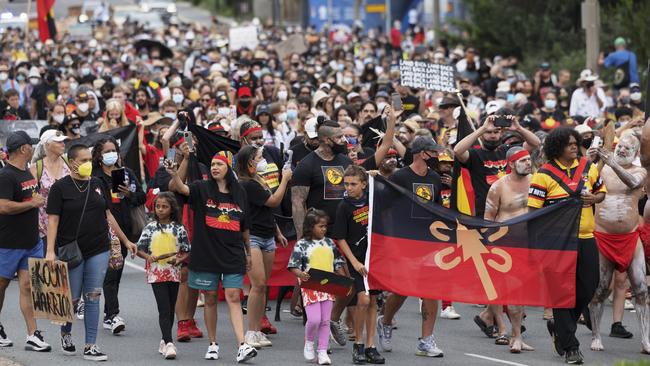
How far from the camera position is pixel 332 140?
43.4 feet

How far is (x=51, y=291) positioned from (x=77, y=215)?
662 millimetres

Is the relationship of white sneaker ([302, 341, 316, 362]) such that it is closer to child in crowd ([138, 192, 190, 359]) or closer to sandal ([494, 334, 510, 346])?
child in crowd ([138, 192, 190, 359])

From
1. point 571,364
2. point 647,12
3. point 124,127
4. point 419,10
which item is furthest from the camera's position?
point 419,10

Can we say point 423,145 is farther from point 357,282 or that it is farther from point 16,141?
point 16,141

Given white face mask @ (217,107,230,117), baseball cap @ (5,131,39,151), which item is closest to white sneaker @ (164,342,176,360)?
baseball cap @ (5,131,39,151)

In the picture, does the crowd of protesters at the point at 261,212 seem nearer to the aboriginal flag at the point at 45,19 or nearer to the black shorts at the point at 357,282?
the black shorts at the point at 357,282

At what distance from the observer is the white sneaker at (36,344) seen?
42.5ft

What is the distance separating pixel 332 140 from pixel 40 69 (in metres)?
19.4

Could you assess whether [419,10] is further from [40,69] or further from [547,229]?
[547,229]

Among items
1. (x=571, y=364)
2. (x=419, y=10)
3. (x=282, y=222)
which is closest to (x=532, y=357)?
(x=571, y=364)

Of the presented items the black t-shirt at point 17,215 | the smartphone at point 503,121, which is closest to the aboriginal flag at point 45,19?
the black t-shirt at point 17,215

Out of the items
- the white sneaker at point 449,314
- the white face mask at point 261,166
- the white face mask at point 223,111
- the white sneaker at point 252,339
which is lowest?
the white sneaker at point 449,314

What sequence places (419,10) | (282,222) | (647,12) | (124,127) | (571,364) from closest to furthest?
(571,364) → (282,222) → (124,127) → (647,12) → (419,10)

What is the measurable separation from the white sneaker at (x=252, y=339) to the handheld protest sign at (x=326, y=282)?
99 cm
